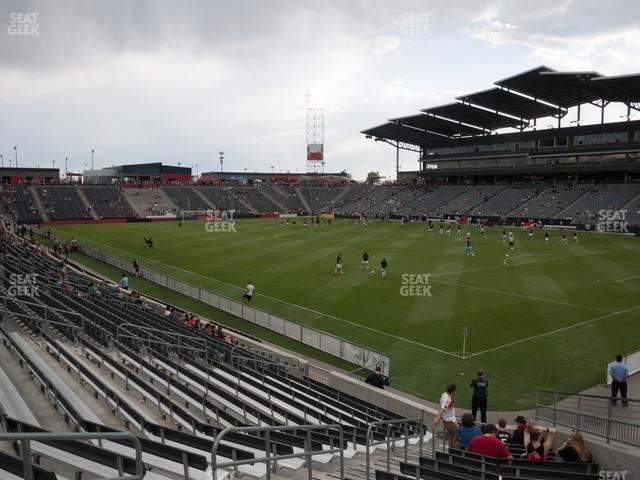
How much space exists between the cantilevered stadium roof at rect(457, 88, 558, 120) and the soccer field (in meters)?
25.5

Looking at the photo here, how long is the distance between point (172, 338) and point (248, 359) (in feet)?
7.72

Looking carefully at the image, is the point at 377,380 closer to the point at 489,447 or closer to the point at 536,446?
the point at 536,446

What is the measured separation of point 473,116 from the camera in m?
85.1

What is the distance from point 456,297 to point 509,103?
5748cm

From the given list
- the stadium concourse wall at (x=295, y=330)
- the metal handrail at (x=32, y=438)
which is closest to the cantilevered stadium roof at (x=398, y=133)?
the stadium concourse wall at (x=295, y=330)

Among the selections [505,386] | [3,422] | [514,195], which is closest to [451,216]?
[514,195]

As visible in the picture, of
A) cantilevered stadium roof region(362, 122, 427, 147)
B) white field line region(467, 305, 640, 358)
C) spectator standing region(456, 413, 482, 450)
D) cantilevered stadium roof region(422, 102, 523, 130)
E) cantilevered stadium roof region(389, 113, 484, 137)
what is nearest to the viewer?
spectator standing region(456, 413, 482, 450)

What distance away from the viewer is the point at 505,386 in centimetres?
1658

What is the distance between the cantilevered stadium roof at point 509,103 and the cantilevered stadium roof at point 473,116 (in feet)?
8.78

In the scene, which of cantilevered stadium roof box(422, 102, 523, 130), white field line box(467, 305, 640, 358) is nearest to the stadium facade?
cantilevered stadium roof box(422, 102, 523, 130)

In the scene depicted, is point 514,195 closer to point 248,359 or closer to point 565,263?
point 565,263

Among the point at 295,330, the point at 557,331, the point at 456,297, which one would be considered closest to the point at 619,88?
the point at 456,297

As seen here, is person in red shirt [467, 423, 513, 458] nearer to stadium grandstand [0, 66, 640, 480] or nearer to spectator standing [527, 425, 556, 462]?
stadium grandstand [0, 66, 640, 480]

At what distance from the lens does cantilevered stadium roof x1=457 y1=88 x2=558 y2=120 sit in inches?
2868
